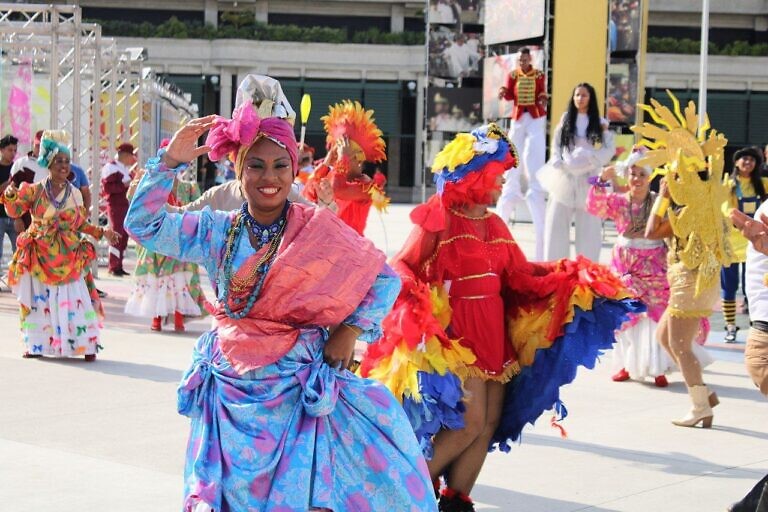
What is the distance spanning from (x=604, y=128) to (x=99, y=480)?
7609mm

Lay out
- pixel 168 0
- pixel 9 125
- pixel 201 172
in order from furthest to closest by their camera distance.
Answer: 1. pixel 168 0
2. pixel 201 172
3. pixel 9 125

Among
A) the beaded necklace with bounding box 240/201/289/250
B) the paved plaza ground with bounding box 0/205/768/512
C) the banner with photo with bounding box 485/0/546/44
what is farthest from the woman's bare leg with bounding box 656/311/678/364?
the banner with photo with bounding box 485/0/546/44

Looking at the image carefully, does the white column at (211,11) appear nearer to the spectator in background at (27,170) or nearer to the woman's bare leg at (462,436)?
the spectator in background at (27,170)

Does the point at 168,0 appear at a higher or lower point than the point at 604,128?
higher

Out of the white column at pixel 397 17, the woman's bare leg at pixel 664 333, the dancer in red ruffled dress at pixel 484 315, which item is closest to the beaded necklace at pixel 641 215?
the woman's bare leg at pixel 664 333

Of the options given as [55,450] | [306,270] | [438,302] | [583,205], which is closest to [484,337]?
[438,302]

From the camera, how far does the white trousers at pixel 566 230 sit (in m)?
12.9

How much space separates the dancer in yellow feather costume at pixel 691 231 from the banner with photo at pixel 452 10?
22.9m

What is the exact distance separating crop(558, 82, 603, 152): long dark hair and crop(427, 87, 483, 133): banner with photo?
18423 mm

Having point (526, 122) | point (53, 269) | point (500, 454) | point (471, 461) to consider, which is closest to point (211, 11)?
point (526, 122)

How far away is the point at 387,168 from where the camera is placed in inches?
2074

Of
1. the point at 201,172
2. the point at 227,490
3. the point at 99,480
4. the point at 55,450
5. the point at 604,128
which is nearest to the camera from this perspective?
the point at 227,490

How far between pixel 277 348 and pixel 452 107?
91.3ft

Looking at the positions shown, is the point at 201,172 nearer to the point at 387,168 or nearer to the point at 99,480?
the point at 387,168
